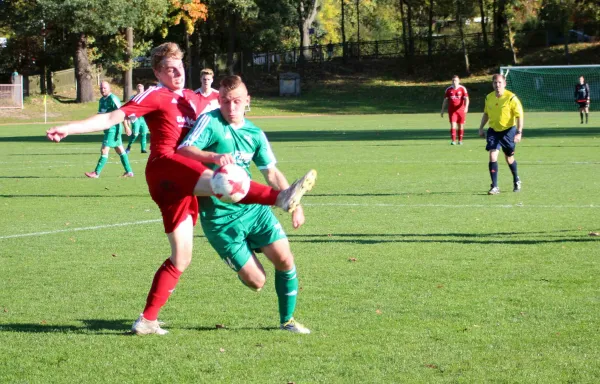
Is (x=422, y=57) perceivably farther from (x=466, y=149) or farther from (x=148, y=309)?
(x=148, y=309)

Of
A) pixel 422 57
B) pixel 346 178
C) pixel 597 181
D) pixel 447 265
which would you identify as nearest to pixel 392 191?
pixel 346 178

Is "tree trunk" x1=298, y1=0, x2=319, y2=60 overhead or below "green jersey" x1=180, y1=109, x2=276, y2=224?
overhead

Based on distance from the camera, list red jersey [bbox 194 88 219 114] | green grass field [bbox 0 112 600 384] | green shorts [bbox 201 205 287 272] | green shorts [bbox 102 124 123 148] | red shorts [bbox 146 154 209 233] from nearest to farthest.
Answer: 1. green grass field [bbox 0 112 600 384]
2. red shorts [bbox 146 154 209 233]
3. green shorts [bbox 201 205 287 272]
4. red jersey [bbox 194 88 219 114]
5. green shorts [bbox 102 124 123 148]

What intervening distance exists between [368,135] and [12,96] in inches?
1105

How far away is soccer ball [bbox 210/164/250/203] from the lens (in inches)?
210

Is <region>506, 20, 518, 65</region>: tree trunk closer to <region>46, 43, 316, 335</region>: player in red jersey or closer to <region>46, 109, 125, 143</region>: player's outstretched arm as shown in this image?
<region>46, 43, 316, 335</region>: player in red jersey

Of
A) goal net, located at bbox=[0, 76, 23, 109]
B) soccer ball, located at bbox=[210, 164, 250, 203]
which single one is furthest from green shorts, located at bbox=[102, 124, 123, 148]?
goal net, located at bbox=[0, 76, 23, 109]

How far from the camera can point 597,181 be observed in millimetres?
16219

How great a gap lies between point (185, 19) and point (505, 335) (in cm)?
5735

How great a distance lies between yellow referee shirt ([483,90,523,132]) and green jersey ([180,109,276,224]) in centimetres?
952

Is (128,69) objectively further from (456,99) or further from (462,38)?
(456,99)

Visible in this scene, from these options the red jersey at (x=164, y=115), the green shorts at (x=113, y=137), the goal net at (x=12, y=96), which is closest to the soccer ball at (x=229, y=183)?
the red jersey at (x=164, y=115)

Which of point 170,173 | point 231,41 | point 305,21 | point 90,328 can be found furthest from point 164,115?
point 305,21

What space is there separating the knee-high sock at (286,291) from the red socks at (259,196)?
0.73 m
